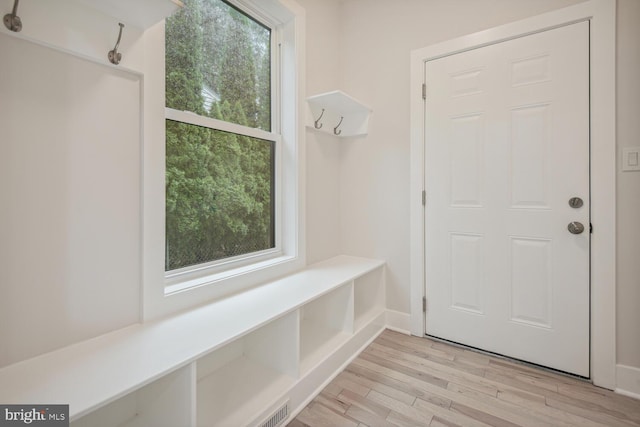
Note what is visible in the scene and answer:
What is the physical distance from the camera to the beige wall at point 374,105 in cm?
208

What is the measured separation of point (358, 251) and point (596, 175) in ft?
5.16

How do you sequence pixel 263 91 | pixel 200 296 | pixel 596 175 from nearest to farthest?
pixel 200 296 < pixel 596 175 < pixel 263 91

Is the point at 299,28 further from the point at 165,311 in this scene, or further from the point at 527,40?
the point at 165,311

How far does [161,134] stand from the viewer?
128 centimetres

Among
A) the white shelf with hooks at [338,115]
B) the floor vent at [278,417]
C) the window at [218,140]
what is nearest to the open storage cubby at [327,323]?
the floor vent at [278,417]

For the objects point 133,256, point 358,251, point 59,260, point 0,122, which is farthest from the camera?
point 358,251

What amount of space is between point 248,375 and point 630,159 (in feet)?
7.40

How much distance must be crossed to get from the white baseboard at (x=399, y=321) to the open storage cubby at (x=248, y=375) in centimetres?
113

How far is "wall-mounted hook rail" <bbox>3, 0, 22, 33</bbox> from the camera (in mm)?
881

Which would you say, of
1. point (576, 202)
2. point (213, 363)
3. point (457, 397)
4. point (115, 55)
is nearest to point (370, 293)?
point (457, 397)

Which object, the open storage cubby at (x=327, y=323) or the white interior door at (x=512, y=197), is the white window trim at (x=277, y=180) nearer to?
the open storage cubby at (x=327, y=323)

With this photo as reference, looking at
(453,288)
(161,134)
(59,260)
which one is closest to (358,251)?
(453,288)

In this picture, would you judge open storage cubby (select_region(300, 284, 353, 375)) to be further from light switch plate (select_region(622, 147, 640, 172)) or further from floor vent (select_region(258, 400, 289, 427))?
light switch plate (select_region(622, 147, 640, 172))

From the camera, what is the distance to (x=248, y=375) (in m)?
1.47
